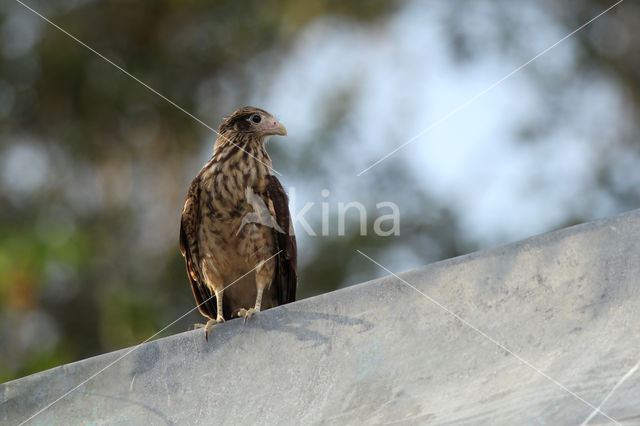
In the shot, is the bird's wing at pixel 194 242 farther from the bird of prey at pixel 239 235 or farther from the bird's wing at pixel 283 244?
the bird's wing at pixel 283 244

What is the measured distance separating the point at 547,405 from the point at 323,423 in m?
0.48

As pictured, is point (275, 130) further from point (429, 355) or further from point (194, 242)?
point (429, 355)

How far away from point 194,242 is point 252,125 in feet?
2.95

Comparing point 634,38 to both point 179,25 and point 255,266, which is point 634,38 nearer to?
point 179,25

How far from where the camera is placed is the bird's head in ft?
15.5

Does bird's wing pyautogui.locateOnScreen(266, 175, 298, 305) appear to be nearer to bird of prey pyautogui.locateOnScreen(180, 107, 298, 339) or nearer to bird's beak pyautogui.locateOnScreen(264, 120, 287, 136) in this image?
bird of prey pyautogui.locateOnScreen(180, 107, 298, 339)

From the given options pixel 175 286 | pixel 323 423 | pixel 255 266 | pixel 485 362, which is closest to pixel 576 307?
pixel 485 362

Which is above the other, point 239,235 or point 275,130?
point 275,130

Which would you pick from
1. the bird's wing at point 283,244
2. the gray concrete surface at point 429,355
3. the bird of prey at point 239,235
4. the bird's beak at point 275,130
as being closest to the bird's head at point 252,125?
the bird's beak at point 275,130

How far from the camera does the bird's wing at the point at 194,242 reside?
414 centimetres

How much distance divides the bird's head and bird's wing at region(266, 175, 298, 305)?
57 cm

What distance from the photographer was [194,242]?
4.18 metres

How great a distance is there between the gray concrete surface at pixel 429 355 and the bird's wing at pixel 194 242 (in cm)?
205

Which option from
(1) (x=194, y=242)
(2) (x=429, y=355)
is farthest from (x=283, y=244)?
(2) (x=429, y=355)
